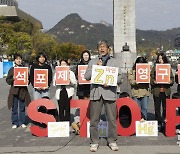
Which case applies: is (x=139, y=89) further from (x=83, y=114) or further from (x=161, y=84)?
(x=83, y=114)

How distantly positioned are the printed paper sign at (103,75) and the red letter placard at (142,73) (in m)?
1.64

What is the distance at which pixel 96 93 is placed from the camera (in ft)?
21.3

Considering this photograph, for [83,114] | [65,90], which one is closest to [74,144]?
[83,114]

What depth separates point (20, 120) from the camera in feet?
29.6

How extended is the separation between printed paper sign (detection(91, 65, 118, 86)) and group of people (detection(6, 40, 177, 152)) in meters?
0.10

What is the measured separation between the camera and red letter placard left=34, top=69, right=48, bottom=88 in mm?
8289

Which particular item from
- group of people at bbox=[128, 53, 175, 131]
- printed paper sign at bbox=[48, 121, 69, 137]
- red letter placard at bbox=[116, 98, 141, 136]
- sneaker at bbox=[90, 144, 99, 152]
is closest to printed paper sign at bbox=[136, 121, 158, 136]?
red letter placard at bbox=[116, 98, 141, 136]

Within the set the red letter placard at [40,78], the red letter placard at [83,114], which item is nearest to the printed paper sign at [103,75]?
the red letter placard at [83,114]

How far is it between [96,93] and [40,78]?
225 centimetres

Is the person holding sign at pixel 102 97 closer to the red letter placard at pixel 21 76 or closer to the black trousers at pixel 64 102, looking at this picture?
the black trousers at pixel 64 102

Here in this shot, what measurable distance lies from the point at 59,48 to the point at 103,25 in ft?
349

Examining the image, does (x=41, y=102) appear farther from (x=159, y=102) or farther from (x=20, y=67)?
(x=159, y=102)

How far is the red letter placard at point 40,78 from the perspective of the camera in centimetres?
829

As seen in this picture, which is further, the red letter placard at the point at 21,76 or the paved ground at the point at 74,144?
the red letter placard at the point at 21,76
